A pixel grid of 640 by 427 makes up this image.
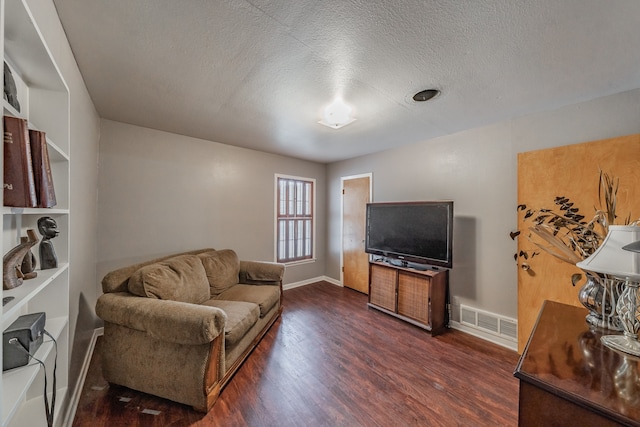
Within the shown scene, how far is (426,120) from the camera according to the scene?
8.26ft

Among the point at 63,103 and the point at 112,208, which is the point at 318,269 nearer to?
the point at 112,208

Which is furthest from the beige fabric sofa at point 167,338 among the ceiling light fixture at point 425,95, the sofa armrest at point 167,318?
the ceiling light fixture at point 425,95

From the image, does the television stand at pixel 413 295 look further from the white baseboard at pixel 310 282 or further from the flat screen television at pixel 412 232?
the white baseboard at pixel 310 282

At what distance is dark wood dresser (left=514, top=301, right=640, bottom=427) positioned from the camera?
68 centimetres

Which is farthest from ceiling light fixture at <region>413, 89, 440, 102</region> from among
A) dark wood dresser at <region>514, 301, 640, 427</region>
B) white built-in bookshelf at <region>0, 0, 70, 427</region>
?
white built-in bookshelf at <region>0, 0, 70, 427</region>

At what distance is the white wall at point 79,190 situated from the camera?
1.22 metres

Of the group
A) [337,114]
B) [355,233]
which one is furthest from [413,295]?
[337,114]

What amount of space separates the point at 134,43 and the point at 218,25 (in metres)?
0.59

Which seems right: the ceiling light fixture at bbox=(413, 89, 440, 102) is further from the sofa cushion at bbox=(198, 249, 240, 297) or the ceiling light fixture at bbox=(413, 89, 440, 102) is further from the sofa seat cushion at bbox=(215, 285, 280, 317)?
the sofa cushion at bbox=(198, 249, 240, 297)

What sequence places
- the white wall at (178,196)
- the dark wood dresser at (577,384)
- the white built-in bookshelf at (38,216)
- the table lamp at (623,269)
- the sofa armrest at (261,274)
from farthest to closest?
the sofa armrest at (261,274)
the white wall at (178,196)
the table lamp at (623,269)
the white built-in bookshelf at (38,216)
the dark wood dresser at (577,384)

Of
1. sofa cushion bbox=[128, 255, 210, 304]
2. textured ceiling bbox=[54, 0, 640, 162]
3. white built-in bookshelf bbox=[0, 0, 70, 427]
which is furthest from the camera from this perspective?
sofa cushion bbox=[128, 255, 210, 304]

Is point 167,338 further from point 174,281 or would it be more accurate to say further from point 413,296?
point 413,296

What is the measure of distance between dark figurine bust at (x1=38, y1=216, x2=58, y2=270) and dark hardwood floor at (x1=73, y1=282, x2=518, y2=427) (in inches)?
47.2

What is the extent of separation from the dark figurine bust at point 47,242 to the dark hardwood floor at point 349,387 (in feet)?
3.94
